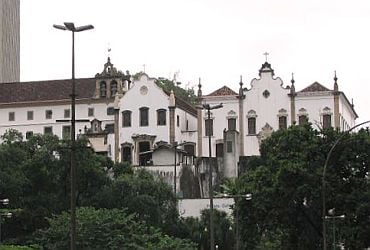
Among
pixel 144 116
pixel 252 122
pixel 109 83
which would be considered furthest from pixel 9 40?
pixel 252 122

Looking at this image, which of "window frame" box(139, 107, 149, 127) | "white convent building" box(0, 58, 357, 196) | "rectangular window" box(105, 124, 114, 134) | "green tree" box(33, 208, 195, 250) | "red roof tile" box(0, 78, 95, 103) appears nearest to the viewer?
"green tree" box(33, 208, 195, 250)

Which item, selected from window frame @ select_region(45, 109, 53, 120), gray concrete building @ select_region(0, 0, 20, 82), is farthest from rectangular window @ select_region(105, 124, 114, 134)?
gray concrete building @ select_region(0, 0, 20, 82)

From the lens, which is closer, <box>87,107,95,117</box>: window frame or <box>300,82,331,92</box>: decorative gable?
<box>300,82,331,92</box>: decorative gable

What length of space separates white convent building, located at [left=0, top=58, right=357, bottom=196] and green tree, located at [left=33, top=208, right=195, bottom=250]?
89.3 ft

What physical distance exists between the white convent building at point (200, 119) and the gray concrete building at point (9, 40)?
3335 cm

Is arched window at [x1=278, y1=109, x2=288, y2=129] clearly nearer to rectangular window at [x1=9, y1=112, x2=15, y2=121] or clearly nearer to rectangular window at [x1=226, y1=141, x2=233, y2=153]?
rectangular window at [x1=226, y1=141, x2=233, y2=153]

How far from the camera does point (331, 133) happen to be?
2221 inches

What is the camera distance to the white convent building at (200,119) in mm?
97750

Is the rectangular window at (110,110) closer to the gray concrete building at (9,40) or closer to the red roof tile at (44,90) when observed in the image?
the red roof tile at (44,90)

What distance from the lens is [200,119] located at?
4028 inches

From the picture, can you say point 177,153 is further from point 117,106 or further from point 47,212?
point 47,212

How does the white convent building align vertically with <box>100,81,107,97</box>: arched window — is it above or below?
below

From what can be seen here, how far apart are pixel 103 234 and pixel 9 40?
82633 mm

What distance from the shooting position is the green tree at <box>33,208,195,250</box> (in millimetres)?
63625
